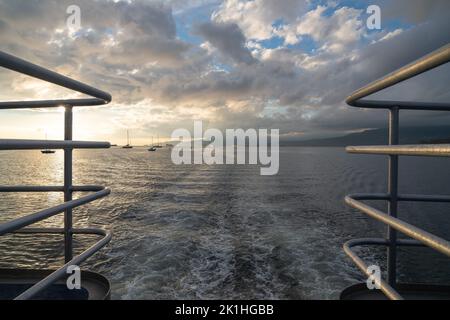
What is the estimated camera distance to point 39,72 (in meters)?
1.13

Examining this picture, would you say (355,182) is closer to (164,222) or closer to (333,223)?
Answer: (333,223)

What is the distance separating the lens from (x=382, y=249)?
1005 cm

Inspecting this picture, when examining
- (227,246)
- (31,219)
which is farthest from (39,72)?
(227,246)

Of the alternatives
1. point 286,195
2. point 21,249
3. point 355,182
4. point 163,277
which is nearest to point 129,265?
point 163,277

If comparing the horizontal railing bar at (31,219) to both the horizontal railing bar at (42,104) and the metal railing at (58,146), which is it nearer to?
the metal railing at (58,146)

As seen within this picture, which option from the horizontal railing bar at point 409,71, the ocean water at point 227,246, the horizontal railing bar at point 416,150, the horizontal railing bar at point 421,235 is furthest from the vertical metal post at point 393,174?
the ocean water at point 227,246

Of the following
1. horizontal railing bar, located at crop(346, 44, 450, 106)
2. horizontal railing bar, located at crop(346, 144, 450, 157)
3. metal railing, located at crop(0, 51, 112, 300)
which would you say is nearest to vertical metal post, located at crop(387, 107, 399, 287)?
horizontal railing bar, located at crop(346, 44, 450, 106)

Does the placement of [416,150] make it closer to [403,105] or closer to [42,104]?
[403,105]

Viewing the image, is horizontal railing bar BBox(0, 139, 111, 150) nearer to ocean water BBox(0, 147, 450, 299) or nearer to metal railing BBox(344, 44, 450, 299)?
metal railing BBox(344, 44, 450, 299)

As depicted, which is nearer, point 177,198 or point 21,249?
point 21,249

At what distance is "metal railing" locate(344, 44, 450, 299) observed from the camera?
888mm

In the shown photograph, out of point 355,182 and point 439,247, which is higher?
point 439,247

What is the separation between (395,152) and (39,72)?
151cm
